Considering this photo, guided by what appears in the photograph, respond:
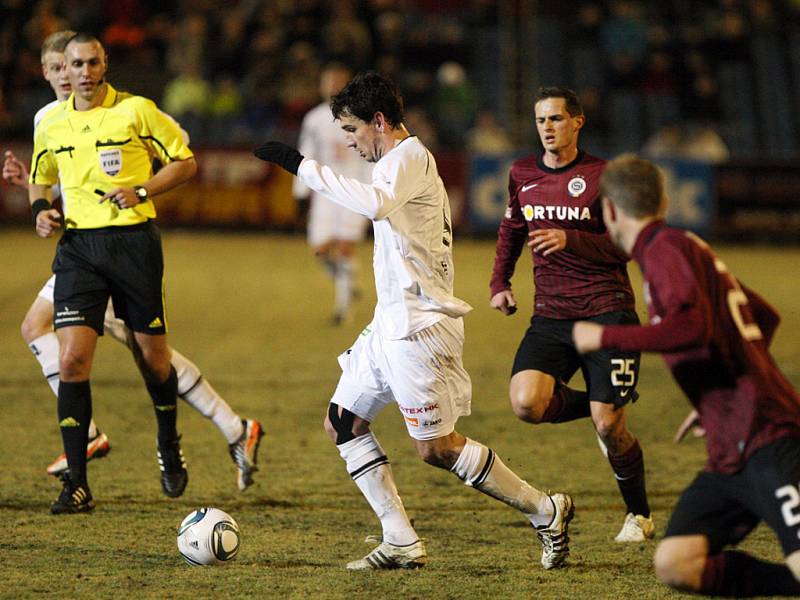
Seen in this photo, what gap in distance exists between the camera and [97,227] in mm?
6469

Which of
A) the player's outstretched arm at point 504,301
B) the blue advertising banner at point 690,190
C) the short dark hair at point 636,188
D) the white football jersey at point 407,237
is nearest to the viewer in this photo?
the short dark hair at point 636,188

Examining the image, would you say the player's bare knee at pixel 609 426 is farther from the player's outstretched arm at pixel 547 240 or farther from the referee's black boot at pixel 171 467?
the referee's black boot at pixel 171 467

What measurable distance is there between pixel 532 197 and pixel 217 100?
1513 cm

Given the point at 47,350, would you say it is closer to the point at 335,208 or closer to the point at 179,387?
the point at 179,387

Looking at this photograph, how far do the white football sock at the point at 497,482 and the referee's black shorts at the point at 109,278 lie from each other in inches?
78.4

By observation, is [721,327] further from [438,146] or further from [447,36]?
[447,36]

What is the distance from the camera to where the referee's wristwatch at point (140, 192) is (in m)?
6.27

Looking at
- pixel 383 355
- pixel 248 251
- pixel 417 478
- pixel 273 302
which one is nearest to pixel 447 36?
pixel 248 251

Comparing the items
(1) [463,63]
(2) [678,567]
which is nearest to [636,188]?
(2) [678,567]

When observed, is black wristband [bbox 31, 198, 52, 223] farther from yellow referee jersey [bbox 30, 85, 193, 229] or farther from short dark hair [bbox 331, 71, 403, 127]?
short dark hair [bbox 331, 71, 403, 127]

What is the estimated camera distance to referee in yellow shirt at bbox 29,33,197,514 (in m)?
6.35

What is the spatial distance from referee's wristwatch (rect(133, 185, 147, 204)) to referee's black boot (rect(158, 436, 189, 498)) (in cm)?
130

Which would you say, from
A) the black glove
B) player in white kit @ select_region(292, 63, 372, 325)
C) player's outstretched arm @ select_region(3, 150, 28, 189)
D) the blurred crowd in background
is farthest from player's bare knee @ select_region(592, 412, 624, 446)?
the blurred crowd in background

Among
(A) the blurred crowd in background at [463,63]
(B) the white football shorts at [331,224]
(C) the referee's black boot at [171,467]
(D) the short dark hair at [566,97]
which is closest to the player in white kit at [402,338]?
(D) the short dark hair at [566,97]
